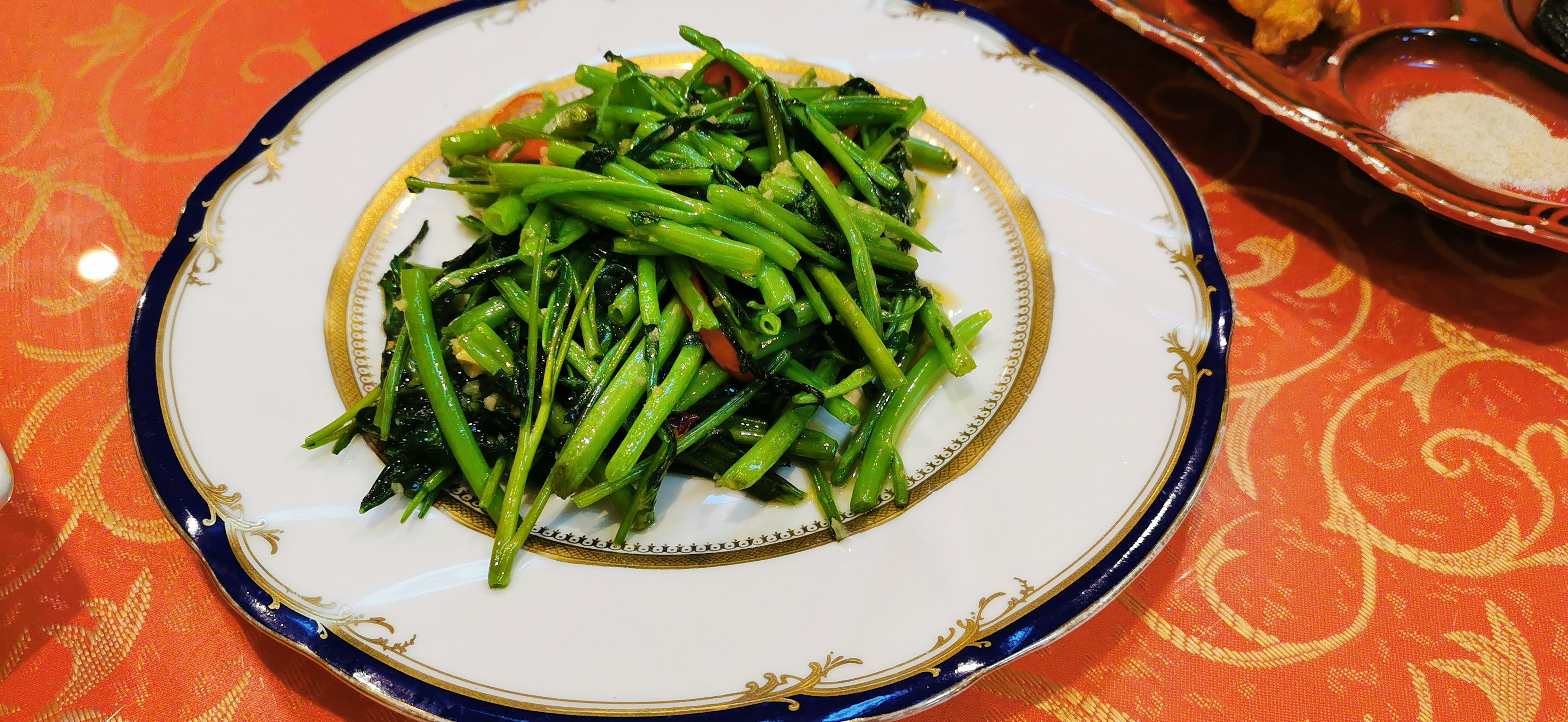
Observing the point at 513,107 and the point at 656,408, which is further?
the point at 513,107

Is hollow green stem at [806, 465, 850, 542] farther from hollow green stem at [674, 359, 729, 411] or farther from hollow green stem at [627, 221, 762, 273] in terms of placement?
hollow green stem at [627, 221, 762, 273]

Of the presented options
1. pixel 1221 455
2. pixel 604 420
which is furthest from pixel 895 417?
pixel 1221 455

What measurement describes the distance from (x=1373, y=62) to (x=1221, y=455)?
179 centimetres

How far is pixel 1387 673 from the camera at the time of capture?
2037mm

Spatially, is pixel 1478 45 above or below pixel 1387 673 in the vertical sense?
above

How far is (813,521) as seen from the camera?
2.16 meters

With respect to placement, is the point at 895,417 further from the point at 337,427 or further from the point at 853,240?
the point at 337,427

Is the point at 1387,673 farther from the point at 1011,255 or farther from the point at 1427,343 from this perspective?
the point at 1011,255

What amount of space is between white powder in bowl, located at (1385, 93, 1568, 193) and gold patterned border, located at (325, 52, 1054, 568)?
1.37 metres

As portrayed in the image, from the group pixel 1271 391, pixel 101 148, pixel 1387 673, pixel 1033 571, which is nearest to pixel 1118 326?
pixel 1271 391

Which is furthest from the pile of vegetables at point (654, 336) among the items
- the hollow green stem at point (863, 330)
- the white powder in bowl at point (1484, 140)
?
the white powder in bowl at point (1484, 140)

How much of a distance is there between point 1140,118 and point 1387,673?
1.76 meters

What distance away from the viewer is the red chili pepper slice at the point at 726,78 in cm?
285

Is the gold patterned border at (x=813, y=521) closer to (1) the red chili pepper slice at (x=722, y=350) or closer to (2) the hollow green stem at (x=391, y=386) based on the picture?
(2) the hollow green stem at (x=391, y=386)
